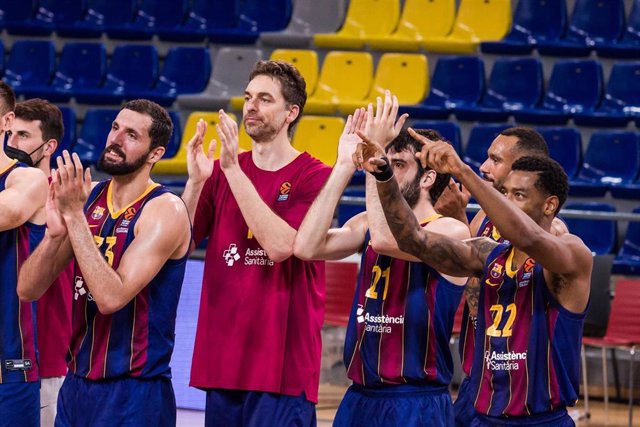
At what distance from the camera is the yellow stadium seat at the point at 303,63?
12.7m

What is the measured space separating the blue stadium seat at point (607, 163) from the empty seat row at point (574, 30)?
4.42 ft

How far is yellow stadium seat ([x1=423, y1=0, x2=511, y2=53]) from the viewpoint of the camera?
12703mm

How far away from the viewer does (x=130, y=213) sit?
15.9ft

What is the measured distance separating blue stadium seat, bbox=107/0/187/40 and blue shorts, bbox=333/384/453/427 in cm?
953

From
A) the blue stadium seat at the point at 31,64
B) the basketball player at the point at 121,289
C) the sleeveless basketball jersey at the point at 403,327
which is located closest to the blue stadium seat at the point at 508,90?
the blue stadium seat at the point at 31,64

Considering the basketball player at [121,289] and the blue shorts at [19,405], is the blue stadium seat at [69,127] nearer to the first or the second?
the blue shorts at [19,405]

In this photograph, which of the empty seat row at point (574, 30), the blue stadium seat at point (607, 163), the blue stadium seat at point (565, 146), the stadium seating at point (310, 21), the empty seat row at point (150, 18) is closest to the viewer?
the blue stadium seat at point (607, 163)

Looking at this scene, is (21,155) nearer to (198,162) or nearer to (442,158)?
(198,162)

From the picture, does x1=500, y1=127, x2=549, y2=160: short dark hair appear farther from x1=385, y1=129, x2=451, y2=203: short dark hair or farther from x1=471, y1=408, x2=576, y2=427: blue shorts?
x1=471, y1=408, x2=576, y2=427: blue shorts

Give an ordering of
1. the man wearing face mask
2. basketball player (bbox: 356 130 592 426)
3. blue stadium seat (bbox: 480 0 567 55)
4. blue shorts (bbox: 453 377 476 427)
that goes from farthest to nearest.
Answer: blue stadium seat (bbox: 480 0 567 55) < the man wearing face mask < blue shorts (bbox: 453 377 476 427) < basketball player (bbox: 356 130 592 426)

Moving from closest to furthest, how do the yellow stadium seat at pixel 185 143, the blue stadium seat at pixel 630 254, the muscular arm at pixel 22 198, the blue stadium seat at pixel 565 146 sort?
the muscular arm at pixel 22 198 → the blue stadium seat at pixel 630 254 → the blue stadium seat at pixel 565 146 → the yellow stadium seat at pixel 185 143

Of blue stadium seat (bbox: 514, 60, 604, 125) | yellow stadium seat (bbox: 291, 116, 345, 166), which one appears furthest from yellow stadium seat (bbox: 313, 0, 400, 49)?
blue stadium seat (bbox: 514, 60, 604, 125)

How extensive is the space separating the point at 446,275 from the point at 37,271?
176cm

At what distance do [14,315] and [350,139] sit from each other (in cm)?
176
